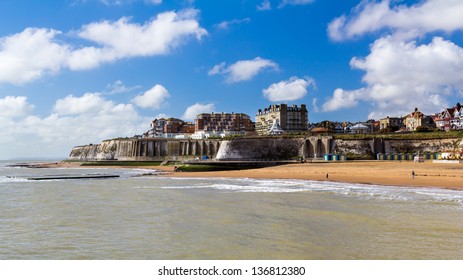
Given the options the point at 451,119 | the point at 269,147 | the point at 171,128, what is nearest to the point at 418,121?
the point at 451,119

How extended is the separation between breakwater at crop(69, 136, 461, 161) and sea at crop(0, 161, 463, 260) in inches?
1858

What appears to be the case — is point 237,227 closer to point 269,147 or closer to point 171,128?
point 269,147

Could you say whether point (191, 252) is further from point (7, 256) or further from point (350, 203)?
point (350, 203)

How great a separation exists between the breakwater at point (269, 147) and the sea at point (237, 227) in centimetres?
4721

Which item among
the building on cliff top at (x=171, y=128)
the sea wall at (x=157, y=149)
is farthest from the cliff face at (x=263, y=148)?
the building on cliff top at (x=171, y=128)

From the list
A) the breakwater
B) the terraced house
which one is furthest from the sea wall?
the terraced house

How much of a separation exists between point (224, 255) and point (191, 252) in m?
1.07

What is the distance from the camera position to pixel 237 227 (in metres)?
15.7

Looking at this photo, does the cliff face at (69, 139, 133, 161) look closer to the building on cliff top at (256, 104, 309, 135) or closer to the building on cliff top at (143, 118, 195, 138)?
the building on cliff top at (143, 118, 195, 138)

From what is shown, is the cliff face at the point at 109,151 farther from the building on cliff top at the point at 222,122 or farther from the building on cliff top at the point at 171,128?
the building on cliff top at the point at 222,122

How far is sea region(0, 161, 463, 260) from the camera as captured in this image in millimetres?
11938

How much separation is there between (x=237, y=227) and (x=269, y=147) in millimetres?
64329

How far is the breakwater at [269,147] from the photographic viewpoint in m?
70.3
